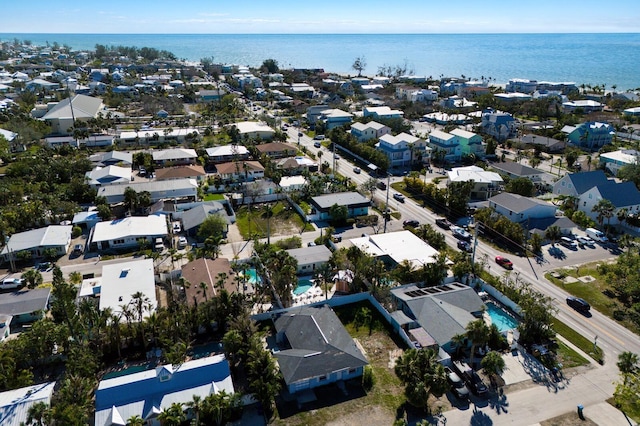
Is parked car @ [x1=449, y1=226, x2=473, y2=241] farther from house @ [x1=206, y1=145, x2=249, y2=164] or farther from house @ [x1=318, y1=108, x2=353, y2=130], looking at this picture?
house @ [x1=318, y1=108, x2=353, y2=130]

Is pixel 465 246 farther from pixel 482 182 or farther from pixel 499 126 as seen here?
pixel 499 126

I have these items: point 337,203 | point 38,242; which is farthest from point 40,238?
point 337,203

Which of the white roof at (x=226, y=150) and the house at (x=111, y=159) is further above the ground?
the white roof at (x=226, y=150)

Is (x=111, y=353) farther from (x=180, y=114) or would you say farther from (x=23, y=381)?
(x=180, y=114)

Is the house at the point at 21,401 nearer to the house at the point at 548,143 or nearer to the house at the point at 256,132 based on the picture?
the house at the point at 256,132

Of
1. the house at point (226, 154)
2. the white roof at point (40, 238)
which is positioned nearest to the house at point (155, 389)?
the white roof at point (40, 238)

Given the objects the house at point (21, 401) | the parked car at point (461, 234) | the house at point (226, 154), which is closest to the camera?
the house at point (21, 401)

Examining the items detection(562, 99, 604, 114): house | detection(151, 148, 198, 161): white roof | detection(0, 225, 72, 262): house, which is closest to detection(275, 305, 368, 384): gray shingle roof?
detection(0, 225, 72, 262): house
